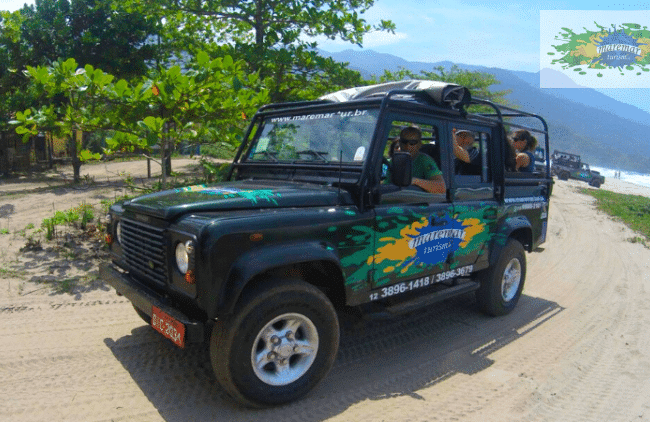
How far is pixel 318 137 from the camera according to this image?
414 centimetres

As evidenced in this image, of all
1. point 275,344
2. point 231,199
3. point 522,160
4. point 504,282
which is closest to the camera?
point 275,344

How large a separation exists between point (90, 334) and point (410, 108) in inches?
138

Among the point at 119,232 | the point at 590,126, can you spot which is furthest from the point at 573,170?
the point at 590,126

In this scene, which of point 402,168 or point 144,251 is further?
point 402,168

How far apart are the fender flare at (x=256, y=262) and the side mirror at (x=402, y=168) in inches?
34.4

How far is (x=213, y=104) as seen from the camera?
597cm

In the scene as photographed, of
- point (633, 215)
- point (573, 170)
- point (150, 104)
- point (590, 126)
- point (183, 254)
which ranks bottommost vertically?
point (633, 215)

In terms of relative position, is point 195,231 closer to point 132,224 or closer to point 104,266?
point 132,224

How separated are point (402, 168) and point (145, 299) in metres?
Result: 2.06

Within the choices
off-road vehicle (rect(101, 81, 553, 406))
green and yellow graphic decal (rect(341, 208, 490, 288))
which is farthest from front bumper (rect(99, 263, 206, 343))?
green and yellow graphic decal (rect(341, 208, 490, 288))

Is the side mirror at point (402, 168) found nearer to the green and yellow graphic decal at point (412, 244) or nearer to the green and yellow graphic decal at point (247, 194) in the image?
the green and yellow graphic decal at point (412, 244)

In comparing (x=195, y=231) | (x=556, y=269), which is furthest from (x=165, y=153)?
(x=556, y=269)

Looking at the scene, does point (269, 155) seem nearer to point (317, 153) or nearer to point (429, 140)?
point (317, 153)

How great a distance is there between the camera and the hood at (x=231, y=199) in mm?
3156
